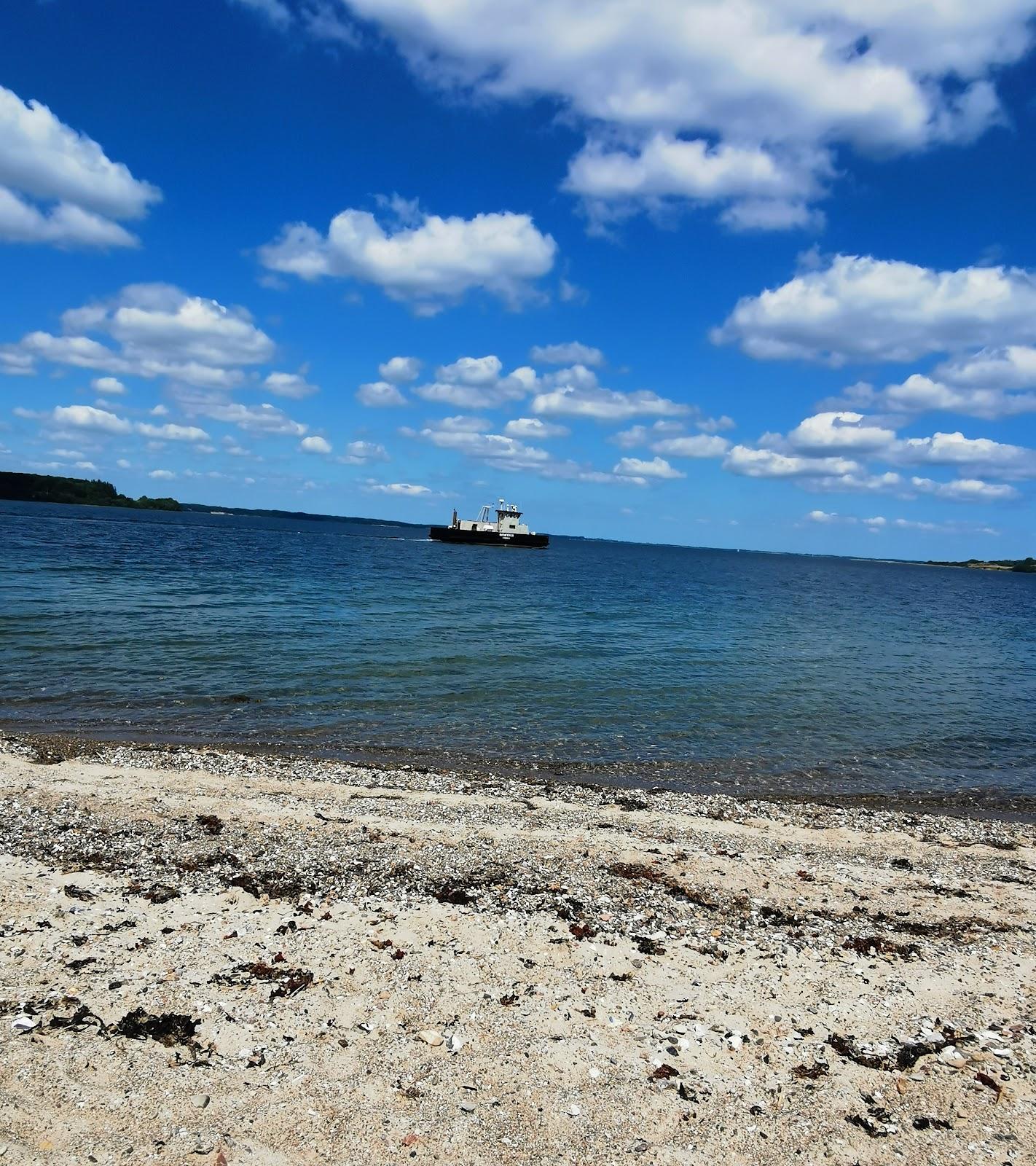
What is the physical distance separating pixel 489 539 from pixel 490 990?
13872 cm

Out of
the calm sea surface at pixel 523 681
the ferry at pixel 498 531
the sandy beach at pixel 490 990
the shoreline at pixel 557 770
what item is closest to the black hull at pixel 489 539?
the ferry at pixel 498 531

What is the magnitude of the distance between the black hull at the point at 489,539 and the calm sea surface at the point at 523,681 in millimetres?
87172

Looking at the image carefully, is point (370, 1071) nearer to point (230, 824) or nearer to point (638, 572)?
point (230, 824)

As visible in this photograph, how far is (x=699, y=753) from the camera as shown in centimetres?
1958

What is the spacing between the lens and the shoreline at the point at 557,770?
16703 millimetres

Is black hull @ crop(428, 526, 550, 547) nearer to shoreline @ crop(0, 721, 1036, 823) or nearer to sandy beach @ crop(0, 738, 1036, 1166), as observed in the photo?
shoreline @ crop(0, 721, 1036, 823)

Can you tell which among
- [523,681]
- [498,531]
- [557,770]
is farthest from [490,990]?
[498,531]

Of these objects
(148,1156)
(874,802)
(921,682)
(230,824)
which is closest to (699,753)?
(874,802)

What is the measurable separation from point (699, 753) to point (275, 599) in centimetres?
3378

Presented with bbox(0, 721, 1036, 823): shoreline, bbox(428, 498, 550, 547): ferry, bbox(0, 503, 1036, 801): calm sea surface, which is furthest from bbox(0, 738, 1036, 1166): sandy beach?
bbox(428, 498, 550, 547): ferry

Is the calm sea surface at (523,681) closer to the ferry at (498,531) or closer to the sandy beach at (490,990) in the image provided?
the sandy beach at (490,990)

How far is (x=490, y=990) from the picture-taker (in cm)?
809

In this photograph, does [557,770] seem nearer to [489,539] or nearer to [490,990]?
[490,990]

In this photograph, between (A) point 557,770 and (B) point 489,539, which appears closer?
(A) point 557,770
